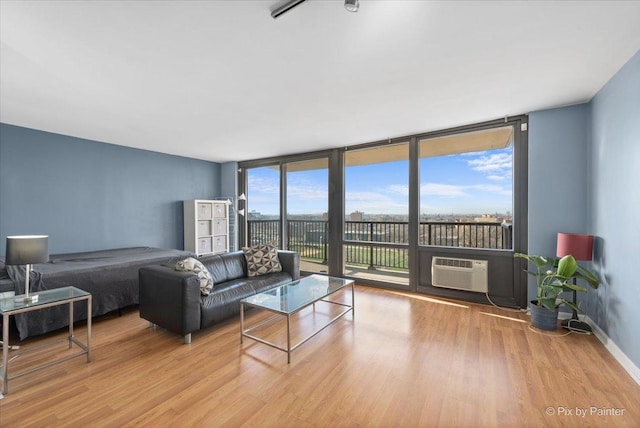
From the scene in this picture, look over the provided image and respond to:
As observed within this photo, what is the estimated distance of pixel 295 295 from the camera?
276cm

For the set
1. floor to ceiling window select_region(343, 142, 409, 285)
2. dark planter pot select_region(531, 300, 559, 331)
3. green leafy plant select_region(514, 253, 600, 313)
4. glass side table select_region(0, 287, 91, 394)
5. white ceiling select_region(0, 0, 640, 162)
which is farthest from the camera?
floor to ceiling window select_region(343, 142, 409, 285)

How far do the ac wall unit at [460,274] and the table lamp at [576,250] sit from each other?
855 mm

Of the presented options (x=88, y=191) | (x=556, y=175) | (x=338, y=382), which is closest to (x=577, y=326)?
(x=556, y=175)

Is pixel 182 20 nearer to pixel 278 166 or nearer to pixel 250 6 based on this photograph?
pixel 250 6

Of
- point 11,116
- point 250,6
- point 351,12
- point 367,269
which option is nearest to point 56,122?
point 11,116

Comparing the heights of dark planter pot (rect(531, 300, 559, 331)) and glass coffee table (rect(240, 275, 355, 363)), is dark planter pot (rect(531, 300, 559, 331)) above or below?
below

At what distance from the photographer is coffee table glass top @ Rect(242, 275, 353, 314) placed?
241cm

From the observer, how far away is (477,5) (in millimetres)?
1514

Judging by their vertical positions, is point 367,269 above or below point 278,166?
below

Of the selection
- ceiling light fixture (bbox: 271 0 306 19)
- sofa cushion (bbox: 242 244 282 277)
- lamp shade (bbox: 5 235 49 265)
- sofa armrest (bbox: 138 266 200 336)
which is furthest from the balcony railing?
lamp shade (bbox: 5 235 49 265)

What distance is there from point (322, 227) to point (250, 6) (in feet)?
13.1

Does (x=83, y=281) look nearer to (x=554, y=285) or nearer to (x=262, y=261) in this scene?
(x=262, y=261)

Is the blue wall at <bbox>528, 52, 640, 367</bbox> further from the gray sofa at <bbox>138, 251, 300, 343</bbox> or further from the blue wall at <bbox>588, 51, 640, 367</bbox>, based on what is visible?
the gray sofa at <bbox>138, 251, 300, 343</bbox>

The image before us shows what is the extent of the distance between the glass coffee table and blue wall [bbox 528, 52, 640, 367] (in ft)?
7.65
